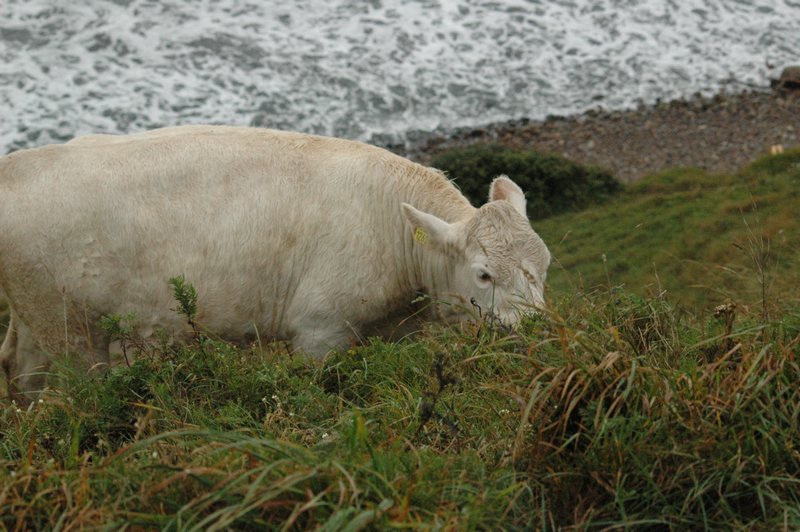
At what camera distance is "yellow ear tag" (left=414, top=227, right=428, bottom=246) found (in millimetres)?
7699

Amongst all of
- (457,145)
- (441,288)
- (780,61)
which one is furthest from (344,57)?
(441,288)

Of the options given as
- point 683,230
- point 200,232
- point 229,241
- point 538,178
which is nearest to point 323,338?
point 229,241

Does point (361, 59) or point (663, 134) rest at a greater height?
point (361, 59)

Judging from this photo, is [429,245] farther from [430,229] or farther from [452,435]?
[452,435]

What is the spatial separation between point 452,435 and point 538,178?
11267 millimetres

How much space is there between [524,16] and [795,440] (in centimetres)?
2005

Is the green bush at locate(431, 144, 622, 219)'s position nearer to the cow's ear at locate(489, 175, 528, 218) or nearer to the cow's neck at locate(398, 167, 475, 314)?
the cow's ear at locate(489, 175, 528, 218)

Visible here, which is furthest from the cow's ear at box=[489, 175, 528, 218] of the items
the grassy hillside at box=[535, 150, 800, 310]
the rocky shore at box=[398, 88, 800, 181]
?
the rocky shore at box=[398, 88, 800, 181]

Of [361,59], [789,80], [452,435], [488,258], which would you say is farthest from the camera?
[361,59]

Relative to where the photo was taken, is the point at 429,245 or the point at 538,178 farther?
the point at 538,178

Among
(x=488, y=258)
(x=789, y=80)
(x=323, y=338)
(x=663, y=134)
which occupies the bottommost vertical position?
A: (x=663, y=134)

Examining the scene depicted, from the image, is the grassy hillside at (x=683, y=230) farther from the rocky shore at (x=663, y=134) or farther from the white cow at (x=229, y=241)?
the white cow at (x=229, y=241)

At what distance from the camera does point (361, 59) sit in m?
21.8

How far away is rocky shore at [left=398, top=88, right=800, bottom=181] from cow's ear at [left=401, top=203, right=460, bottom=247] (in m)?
10.1
